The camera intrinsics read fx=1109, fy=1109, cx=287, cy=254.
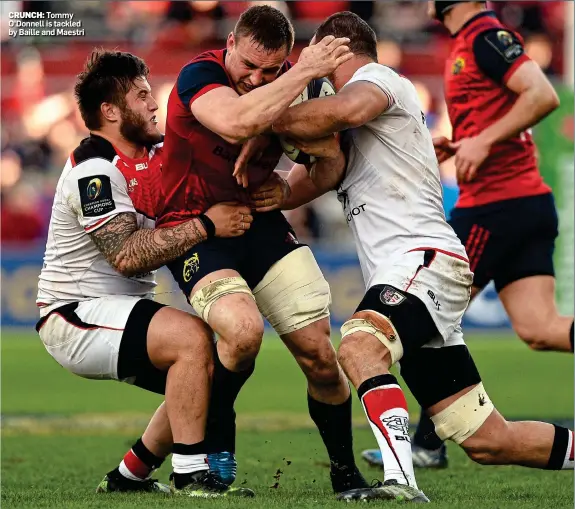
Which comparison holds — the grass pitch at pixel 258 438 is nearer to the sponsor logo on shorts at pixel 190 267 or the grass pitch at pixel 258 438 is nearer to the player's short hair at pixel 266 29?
the sponsor logo on shorts at pixel 190 267

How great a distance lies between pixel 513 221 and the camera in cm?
773

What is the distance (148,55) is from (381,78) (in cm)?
1468

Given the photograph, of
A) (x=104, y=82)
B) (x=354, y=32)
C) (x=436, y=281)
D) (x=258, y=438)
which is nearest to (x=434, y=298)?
(x=436, y=281)

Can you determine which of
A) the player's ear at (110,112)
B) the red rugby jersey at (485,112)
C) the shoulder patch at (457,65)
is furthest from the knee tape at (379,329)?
the shoulder patch at (457,65)

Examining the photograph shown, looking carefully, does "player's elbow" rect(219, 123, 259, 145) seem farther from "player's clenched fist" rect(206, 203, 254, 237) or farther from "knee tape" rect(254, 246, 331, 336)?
"knee tape" rect(254, 246, 331, 336)

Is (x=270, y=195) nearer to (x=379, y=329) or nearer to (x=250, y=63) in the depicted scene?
(x=250, y=63)

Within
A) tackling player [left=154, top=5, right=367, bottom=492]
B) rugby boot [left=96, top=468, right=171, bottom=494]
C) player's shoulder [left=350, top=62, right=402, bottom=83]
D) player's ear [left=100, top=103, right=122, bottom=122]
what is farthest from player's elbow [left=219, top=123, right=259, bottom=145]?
rugby boot [left=96, top=468, right=171, bottom=494]

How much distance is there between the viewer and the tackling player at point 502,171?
7367mm

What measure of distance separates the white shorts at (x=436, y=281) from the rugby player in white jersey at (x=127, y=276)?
3.17 ft

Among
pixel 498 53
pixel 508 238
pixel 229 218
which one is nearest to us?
pixel 229 218

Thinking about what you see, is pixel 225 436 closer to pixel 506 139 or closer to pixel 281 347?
pixel 506 139

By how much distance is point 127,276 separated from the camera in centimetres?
598

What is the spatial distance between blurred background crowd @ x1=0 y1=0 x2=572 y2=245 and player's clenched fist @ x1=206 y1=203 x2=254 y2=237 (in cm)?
1340

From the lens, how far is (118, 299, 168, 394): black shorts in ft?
18.8
